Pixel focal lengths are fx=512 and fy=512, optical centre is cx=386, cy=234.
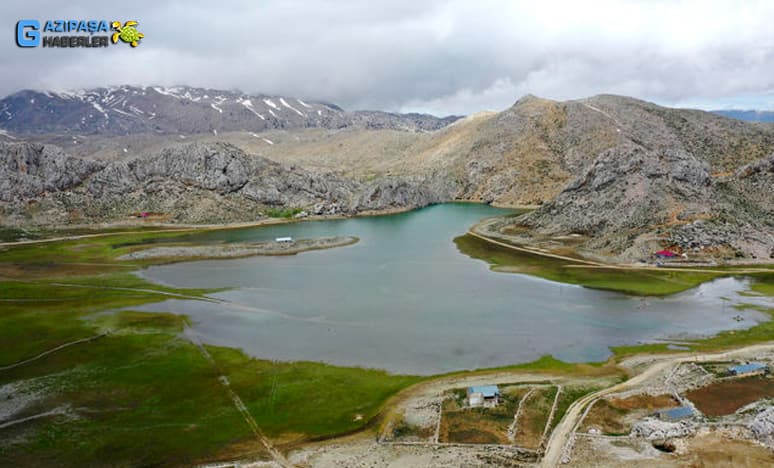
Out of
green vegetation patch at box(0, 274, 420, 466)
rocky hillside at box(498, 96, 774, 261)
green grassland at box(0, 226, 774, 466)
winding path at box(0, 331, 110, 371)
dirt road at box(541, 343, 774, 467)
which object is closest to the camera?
dirt road at box(541, 343, 774, 467)

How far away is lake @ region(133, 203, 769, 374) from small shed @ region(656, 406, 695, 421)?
1298cm

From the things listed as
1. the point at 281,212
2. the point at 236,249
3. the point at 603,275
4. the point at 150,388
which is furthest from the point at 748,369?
the point at 281,212

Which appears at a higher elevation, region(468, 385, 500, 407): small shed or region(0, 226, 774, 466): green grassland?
region(468, 385, 500, 407): small shed

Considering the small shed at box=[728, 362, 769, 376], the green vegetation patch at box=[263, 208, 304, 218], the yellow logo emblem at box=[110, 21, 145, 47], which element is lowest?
the small shed at box=[728, 362, 769, 376]

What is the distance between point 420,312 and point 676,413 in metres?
34.9

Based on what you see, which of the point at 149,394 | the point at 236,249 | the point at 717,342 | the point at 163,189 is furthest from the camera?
the point at 163,189

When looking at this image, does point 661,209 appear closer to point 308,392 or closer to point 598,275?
point 598,275

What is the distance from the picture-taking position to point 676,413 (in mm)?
41250

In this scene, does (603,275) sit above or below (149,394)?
above

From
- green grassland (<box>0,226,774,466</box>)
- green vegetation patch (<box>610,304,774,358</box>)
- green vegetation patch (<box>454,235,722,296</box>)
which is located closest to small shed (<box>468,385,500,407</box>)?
green grassland (<box>0,226,774,466</box>)

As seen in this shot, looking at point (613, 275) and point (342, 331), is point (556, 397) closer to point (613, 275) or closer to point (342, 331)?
point (342, 331)

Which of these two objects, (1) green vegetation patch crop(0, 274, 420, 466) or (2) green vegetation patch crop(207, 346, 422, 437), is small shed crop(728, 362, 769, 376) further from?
(1) green vegetation patch crop(0, 274, 420, 466)

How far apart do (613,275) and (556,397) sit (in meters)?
50.6

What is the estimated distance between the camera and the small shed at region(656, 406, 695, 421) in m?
40.8
